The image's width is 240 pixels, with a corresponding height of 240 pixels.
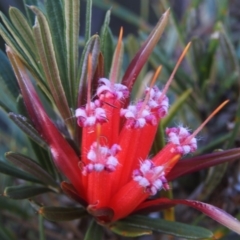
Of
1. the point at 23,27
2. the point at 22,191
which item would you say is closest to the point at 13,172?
the point at 22,191

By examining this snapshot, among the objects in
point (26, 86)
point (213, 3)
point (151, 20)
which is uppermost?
point (151, 20)

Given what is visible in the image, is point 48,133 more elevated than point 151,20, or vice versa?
point 151,20

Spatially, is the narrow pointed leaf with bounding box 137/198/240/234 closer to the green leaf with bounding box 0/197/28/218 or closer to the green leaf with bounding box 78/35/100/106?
the green leaf with bounding box 78/35/100/106

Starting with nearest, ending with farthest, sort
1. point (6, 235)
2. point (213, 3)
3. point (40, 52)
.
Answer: point (40, 52) < point (6, 235) < point (213, 3)

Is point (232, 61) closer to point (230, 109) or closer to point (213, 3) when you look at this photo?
point (230, 109)

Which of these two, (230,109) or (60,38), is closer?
(60,38)

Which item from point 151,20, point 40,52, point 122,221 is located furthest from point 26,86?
point 151,20

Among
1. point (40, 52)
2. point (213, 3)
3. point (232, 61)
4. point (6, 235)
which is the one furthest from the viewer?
point (213, 3)
